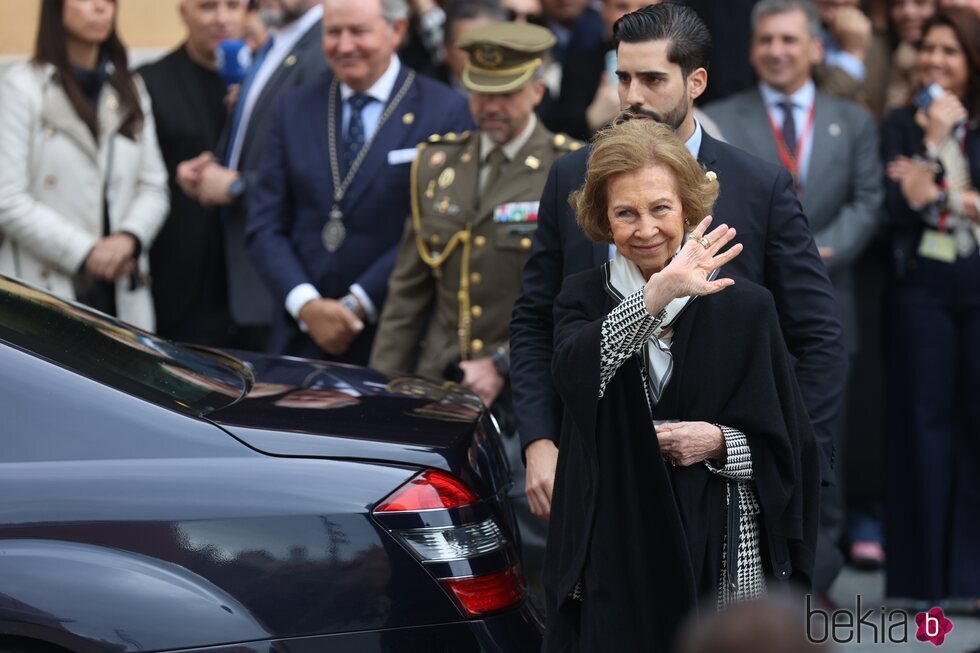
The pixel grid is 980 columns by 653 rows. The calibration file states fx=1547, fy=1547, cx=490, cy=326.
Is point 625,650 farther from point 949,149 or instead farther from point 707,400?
point 949,149

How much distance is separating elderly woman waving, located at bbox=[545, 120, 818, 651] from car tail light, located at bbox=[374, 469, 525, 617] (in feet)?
0.85

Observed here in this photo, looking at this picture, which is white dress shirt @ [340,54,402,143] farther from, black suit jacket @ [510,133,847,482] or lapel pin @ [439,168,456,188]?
black suit jacket @ [510,133,847,482]

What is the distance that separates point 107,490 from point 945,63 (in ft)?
13.6

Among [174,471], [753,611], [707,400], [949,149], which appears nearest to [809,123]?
[949,149]

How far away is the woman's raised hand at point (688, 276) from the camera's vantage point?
313cm

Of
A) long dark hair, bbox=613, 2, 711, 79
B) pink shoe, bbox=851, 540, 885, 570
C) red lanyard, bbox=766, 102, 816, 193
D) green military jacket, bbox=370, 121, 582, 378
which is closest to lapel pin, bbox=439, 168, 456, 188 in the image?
green military jacket, bbox=370, 121, 582, 378

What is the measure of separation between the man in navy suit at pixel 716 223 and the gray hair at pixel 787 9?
2580 mm

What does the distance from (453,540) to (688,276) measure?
887 millimetres

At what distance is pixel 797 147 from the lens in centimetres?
631

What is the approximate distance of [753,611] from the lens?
1523mm

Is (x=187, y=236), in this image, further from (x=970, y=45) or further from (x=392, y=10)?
(x=970, y=45)

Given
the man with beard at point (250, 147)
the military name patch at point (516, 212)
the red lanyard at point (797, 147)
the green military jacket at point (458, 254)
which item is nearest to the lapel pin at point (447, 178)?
the green military jacket at point (458, 254)

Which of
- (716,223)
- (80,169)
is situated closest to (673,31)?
(716,223)

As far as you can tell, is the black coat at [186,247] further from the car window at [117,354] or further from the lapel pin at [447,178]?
the car window at [117,354]
